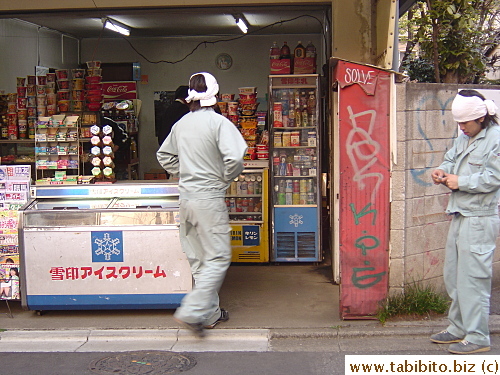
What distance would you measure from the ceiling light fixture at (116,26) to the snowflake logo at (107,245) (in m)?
5.13

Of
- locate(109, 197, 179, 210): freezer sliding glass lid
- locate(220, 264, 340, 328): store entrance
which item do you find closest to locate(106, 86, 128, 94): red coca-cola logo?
locate(220, 264, 340, 328): store entrance

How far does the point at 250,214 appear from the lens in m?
8.12

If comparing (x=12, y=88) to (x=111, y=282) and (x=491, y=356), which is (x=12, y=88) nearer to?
(x=111, y=282)

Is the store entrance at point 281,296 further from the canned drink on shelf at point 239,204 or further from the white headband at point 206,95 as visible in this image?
the white headband at point 206,95

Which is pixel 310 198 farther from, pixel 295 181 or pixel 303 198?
pixel 295 181

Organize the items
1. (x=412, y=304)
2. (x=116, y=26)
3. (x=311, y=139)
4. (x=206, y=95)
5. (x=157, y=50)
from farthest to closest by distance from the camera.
A: (x=157, y=50), (x=116, y=26), (x=311, y=139), (x=412, y=304), (x=206, y=95)

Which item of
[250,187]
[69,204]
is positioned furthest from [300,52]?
[69,204]

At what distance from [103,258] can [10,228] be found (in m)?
0.99

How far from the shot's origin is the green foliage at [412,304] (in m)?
5.41

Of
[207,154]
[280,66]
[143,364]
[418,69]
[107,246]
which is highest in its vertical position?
[418,69]

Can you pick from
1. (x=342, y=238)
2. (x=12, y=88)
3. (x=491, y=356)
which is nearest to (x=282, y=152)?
(x=342, y=238)

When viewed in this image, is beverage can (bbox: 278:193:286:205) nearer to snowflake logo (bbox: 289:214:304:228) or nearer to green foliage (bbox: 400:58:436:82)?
snowflake logo (bbox: 289:214:304:228)

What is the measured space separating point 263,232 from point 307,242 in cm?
58

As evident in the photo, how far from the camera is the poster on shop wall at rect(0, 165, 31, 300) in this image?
571 cm
